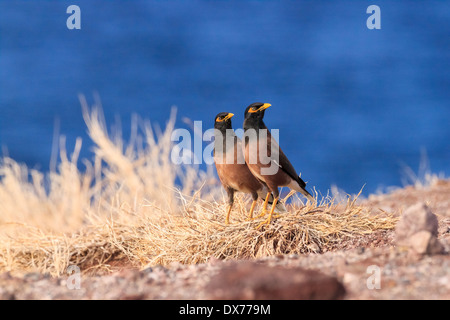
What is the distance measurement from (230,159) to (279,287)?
2.24 meters

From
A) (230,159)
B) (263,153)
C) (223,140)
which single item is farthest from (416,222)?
(223,140)

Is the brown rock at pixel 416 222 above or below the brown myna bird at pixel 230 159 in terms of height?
below

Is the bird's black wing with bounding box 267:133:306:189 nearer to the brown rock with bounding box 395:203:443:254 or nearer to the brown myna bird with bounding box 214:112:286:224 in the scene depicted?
the brown myna bird with bounding box 214:112:286:224

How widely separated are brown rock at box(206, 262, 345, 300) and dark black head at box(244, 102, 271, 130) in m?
2.20

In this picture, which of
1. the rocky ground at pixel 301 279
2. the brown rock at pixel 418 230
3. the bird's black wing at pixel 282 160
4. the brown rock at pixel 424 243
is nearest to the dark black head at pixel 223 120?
the bird's black wing at pixel 282 160

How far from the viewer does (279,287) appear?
3238mm

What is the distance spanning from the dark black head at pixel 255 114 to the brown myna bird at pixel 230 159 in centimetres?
16

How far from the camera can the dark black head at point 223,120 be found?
5.43 meters

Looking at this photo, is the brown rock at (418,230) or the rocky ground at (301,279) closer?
the rocky ground at (301,279)

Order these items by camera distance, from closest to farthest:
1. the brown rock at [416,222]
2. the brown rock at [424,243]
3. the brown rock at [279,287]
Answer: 1. the brown rock at [279,287]
2. the brown rock at [424,243]
3. the brown rock at [416,222]

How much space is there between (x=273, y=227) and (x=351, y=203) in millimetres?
989

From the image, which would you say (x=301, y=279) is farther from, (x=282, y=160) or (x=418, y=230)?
(x=282, y=160)

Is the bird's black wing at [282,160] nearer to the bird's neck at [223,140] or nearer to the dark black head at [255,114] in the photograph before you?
the dark black head at [255,114]
